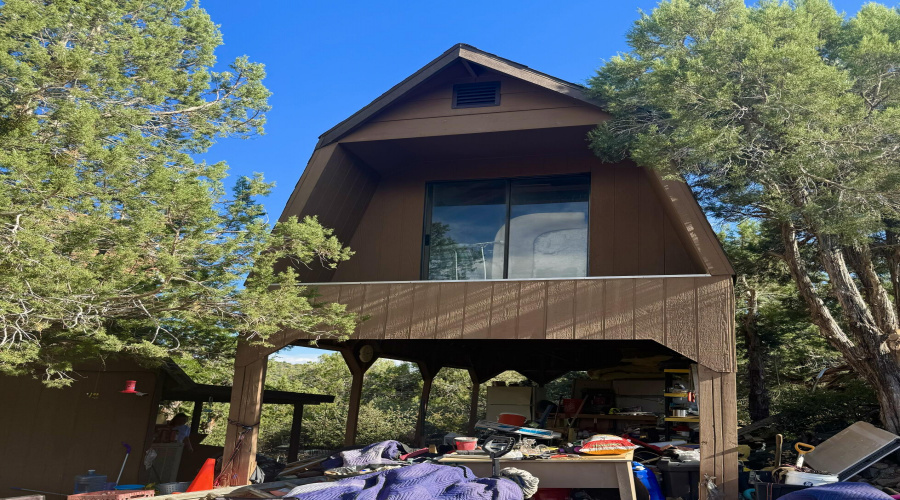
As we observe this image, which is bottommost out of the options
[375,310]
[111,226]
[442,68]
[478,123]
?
[375,310]

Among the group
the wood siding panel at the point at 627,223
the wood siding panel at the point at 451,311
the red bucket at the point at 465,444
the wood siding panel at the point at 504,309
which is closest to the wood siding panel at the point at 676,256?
the wood siding panel at the point at 627,223

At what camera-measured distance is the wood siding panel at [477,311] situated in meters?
7.36

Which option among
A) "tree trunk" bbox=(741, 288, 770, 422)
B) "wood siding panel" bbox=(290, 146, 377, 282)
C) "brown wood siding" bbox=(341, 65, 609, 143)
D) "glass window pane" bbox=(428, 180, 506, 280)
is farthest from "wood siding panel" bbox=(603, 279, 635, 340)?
"tree trunk" bbox=(741, 288, 770, 422)

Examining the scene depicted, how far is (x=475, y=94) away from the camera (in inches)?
338

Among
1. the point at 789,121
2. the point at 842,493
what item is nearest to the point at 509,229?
the point at 789,121

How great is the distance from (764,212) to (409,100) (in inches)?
199

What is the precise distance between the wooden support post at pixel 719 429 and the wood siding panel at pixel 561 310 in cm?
137

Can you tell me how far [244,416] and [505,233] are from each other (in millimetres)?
3905

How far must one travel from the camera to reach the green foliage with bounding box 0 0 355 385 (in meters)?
5.61

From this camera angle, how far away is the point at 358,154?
9.12 metres

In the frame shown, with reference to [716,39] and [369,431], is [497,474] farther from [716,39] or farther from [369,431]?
[369,431]

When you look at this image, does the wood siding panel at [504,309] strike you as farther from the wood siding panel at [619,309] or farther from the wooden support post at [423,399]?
the wooden support post at [423,399]

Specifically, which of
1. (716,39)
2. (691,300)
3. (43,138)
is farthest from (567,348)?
(43,138)

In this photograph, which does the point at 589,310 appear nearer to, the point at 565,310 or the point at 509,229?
the point at 565,310
